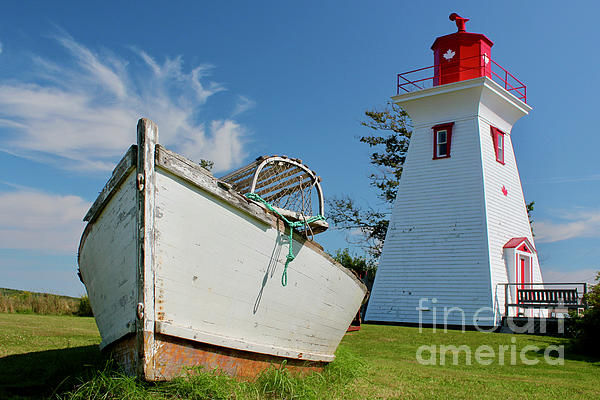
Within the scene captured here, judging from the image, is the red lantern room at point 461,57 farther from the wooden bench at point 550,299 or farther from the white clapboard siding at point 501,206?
the wooden bench at point 550,299

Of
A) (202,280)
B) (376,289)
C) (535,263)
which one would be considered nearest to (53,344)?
(202,280)

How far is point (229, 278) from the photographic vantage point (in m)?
5.27

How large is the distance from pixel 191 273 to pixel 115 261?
947 mm

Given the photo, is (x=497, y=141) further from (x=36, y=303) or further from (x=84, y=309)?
(x=36, y=303)

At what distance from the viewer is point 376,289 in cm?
1959

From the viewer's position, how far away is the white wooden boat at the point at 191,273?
485 centimetres

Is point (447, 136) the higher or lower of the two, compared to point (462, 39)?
lower

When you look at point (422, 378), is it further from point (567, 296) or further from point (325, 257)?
point (567, 296)

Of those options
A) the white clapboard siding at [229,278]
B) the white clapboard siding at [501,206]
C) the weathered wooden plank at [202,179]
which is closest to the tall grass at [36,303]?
the white clapboard siding at [501,206]

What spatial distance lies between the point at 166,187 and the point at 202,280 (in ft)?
2.93

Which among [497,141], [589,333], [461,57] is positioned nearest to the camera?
[589,333]

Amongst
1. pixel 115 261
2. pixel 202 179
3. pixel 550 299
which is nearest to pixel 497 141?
pixel 550 299

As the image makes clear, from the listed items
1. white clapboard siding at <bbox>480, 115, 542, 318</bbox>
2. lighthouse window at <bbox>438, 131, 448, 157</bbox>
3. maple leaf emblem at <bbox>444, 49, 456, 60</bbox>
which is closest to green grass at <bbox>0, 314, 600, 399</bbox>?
white clapboard siding at <bbox>480, 115, 542, 318</bbox>

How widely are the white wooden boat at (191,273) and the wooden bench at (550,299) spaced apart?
13775 mm
